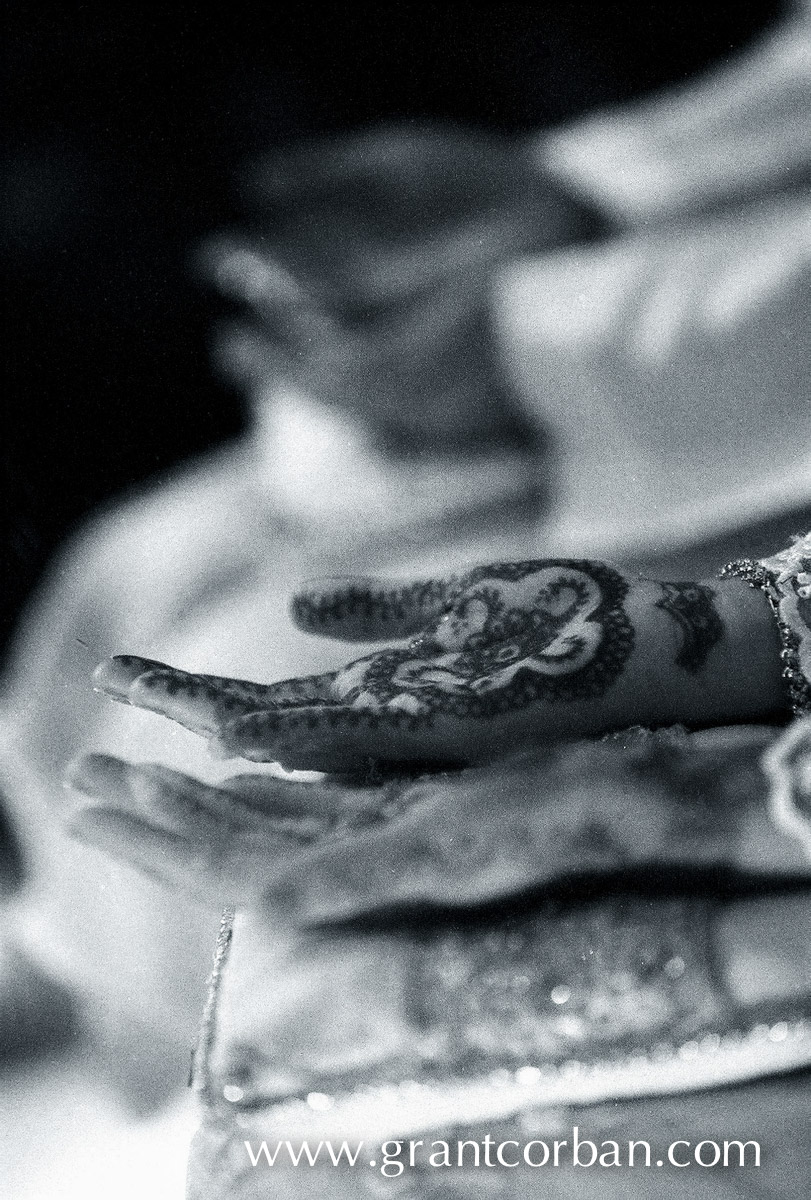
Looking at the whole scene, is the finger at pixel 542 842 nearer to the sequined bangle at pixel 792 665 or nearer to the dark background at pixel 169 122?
the sequined bangle at pixel 792 665

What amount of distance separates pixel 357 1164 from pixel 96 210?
1013 millimetres

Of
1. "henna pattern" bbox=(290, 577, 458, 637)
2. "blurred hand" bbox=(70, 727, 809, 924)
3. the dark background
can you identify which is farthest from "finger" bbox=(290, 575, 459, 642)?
the dark background

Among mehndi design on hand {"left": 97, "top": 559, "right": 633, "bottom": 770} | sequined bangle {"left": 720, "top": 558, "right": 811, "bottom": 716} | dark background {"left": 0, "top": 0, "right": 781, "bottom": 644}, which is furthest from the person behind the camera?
dark background {"left": 0, "top": 0, "right": 781, "bottom": 644}

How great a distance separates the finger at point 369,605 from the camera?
0.93 meters

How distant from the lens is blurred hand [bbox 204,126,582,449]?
1.19 meters

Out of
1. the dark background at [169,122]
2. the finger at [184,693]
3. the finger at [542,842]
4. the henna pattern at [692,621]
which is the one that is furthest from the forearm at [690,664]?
the dark background at [169,122]

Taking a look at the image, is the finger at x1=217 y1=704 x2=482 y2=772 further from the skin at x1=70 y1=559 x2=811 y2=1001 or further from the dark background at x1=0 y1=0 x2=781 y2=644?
the dark background at x1=0 y1=0 x2=781 y2=644

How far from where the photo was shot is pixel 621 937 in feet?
2.12

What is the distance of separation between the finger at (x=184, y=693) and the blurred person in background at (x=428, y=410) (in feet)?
1.38

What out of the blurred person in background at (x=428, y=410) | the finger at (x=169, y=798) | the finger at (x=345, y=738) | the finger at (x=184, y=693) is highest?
the blurred person in background at (x=428, y=410)

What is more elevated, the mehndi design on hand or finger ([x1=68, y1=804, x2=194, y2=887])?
the mehndi design on hand

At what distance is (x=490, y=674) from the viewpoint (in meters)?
0.79

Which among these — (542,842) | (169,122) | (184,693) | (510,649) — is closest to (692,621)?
(510,649)

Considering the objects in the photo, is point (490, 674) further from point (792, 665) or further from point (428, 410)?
point (428, 410)
